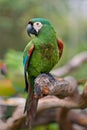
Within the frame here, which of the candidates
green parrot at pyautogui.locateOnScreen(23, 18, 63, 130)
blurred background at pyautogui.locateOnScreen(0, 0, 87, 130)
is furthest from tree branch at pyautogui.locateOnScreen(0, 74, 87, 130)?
blurred background at pyautogui.locateOnScreen(0, 0, 87, 130)

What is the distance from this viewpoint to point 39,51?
95 centimetres

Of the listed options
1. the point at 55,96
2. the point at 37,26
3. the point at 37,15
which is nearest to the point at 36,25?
the point at 37,26

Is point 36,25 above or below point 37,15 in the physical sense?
above

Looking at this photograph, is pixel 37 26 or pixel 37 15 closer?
pixel 37 26

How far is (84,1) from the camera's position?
4758 millimetres

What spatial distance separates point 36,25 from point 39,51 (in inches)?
2.9

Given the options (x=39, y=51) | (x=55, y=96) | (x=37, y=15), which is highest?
(x=39, y=51)

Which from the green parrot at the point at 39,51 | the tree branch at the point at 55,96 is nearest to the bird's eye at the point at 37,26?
the green parrot at the point at 39,51

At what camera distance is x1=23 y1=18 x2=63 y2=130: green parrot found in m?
0.94

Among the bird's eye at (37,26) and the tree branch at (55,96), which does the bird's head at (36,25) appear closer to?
the bird's eye at (37,26)

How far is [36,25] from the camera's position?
0.92 metres

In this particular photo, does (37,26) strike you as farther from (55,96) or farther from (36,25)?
(55,96)

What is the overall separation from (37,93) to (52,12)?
4.15 meters

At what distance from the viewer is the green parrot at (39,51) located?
94cm
